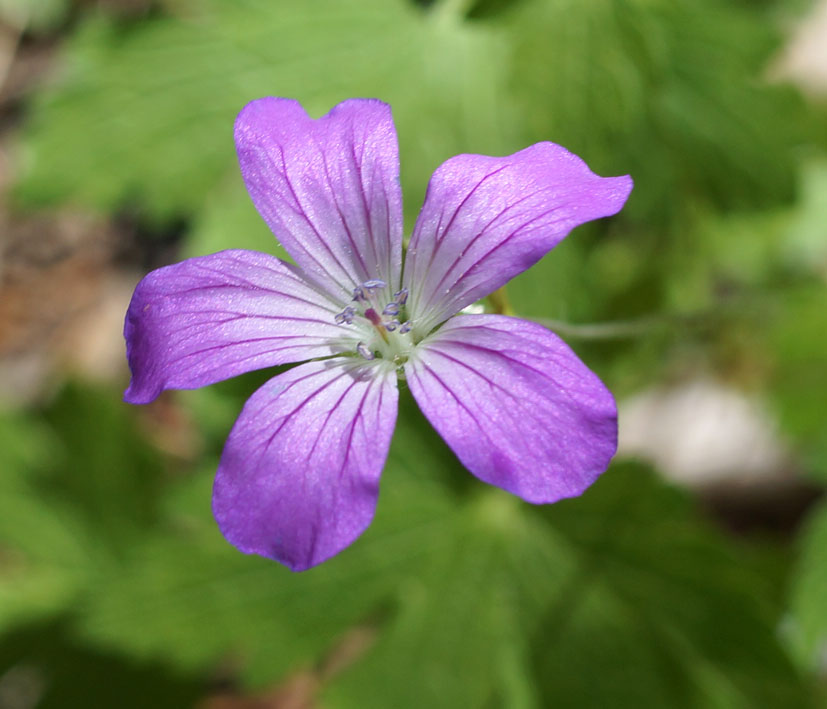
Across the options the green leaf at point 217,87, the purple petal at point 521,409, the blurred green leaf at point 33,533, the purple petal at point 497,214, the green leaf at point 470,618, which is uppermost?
the purple petal at point 497,214

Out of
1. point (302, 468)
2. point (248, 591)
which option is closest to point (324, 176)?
point (302, 468)

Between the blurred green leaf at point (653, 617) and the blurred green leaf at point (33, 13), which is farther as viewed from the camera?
the blurred green leaf at point (33, 13)

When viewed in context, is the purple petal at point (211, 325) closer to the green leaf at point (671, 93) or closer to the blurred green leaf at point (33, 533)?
the green leaf at point (671, 93)

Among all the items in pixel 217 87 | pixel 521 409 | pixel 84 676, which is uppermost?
pixel 521 409

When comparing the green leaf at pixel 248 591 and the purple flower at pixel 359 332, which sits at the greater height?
the purple flower at pixel 359 332

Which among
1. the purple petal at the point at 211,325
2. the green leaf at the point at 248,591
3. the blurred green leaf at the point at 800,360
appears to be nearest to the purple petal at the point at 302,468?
the purple petal at the point at 211,325

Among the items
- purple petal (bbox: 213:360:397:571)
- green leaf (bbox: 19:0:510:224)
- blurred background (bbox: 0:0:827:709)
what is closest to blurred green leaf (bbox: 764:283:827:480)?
blurred background (bbox: 0:0:827:709)

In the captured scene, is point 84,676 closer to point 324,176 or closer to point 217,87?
point 217,87

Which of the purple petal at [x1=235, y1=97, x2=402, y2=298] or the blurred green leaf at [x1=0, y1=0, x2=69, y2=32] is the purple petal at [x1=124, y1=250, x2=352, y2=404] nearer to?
the purple petal at [x1=235, y1=97, x2=402, y2=298]
